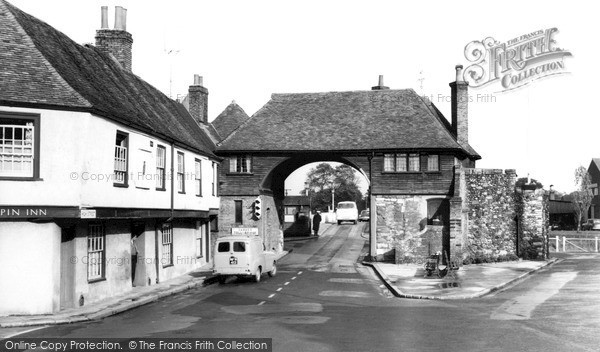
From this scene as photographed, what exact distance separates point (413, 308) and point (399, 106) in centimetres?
2316

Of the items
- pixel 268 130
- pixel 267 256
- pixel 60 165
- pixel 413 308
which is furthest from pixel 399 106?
pixel 60 165

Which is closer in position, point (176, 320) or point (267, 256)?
point (176, 320)

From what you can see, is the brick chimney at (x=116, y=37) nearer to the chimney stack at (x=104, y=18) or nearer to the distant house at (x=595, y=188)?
the chimney stack at (x=104, y=18)

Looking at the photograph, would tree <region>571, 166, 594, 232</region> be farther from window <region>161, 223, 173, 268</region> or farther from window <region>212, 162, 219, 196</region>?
window <region>161, 223, 173, 268</region>

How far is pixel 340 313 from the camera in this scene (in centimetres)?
1662

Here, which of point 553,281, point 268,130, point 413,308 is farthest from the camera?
point 268,130

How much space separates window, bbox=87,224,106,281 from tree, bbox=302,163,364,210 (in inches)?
3991

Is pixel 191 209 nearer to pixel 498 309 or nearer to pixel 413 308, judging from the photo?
pixel 413 308

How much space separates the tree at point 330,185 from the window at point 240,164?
83.0 metres

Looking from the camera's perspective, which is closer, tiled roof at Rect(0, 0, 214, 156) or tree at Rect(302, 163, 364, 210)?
tiled roof at Rect(0, 0, 214, 156)

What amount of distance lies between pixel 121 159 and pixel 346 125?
1992 cm

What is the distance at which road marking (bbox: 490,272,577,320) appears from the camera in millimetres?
16141

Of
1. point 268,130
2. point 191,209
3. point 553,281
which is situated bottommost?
point 553,281

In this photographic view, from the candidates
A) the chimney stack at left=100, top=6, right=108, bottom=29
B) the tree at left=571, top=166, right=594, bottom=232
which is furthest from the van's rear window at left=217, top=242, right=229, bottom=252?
the tree at left=571, top=166, right=594, bottom=232
